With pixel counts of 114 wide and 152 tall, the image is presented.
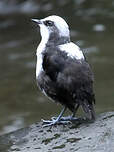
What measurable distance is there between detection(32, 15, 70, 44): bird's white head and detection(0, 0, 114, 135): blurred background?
570 centimetres

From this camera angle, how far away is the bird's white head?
258 inches

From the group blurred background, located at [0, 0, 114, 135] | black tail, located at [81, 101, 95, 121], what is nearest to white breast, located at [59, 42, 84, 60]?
black tail, located at [81, 101, 95, 121]

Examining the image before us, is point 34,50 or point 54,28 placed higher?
point 34,50

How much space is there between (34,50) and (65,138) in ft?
34.2

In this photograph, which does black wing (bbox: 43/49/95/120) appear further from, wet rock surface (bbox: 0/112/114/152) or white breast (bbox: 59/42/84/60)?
wet rock surface (bbox: 0/112/114/152)

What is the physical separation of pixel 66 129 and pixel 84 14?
13.5 metres

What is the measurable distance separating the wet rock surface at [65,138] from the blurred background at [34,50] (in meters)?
5.67

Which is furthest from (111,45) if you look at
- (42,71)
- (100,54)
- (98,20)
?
(42,71)

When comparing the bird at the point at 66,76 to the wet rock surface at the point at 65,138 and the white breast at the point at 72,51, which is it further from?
the wet rock surface at the point at 65,138

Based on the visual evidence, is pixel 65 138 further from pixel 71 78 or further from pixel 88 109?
pixel 71 78

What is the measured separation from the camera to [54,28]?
661cm

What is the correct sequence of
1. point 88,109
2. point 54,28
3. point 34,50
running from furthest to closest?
point 34,50 < point 54,28 < point 88,109

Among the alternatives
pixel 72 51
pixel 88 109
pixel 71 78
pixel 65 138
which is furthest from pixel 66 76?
pixel 65 138

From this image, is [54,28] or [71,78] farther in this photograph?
[54,28]
